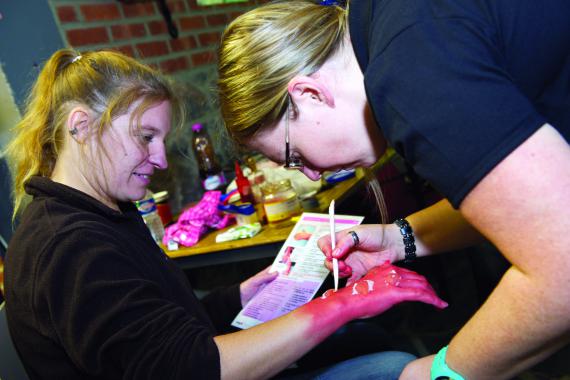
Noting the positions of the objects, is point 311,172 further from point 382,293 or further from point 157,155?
point 157,155

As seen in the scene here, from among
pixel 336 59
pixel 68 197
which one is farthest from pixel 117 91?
pixel 336 59

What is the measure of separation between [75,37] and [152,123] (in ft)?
3.45

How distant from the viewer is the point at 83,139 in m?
1.00

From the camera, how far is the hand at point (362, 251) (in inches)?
43.3

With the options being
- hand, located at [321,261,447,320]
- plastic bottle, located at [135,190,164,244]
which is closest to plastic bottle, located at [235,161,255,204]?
plastic bottle, located at [135,190,164,244]

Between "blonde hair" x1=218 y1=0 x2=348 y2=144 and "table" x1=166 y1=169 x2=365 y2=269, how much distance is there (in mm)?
740

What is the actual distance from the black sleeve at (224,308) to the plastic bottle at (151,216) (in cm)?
50

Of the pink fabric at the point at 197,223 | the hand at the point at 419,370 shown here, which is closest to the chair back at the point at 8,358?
the pink fabric at the point at 197,223

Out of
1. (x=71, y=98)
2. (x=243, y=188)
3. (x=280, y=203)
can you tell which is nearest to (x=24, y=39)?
(x=71, y=98)

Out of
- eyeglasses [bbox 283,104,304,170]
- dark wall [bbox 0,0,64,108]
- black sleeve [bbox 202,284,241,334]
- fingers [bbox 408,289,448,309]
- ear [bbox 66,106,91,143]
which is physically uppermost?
dark wall [bbox 0,0,64,108]

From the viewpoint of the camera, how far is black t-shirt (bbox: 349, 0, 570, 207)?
1.59ft

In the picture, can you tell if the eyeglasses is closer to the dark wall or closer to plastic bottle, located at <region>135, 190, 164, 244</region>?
plastic bottle, located at <region>135, 190, 164, 244</region>

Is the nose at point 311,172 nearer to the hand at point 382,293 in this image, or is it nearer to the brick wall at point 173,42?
the hand at point 382,293

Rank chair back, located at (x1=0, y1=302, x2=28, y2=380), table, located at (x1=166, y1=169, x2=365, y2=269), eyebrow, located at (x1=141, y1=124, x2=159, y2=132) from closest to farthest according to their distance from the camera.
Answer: chair back, located at (x1=0, y1=302, x2=28, y2=380) < eyebrow, located at (x1=141, y1=124, x2=159, y2=132) < table, located at (x1=166, y1=169, x2=365, y2=269)
